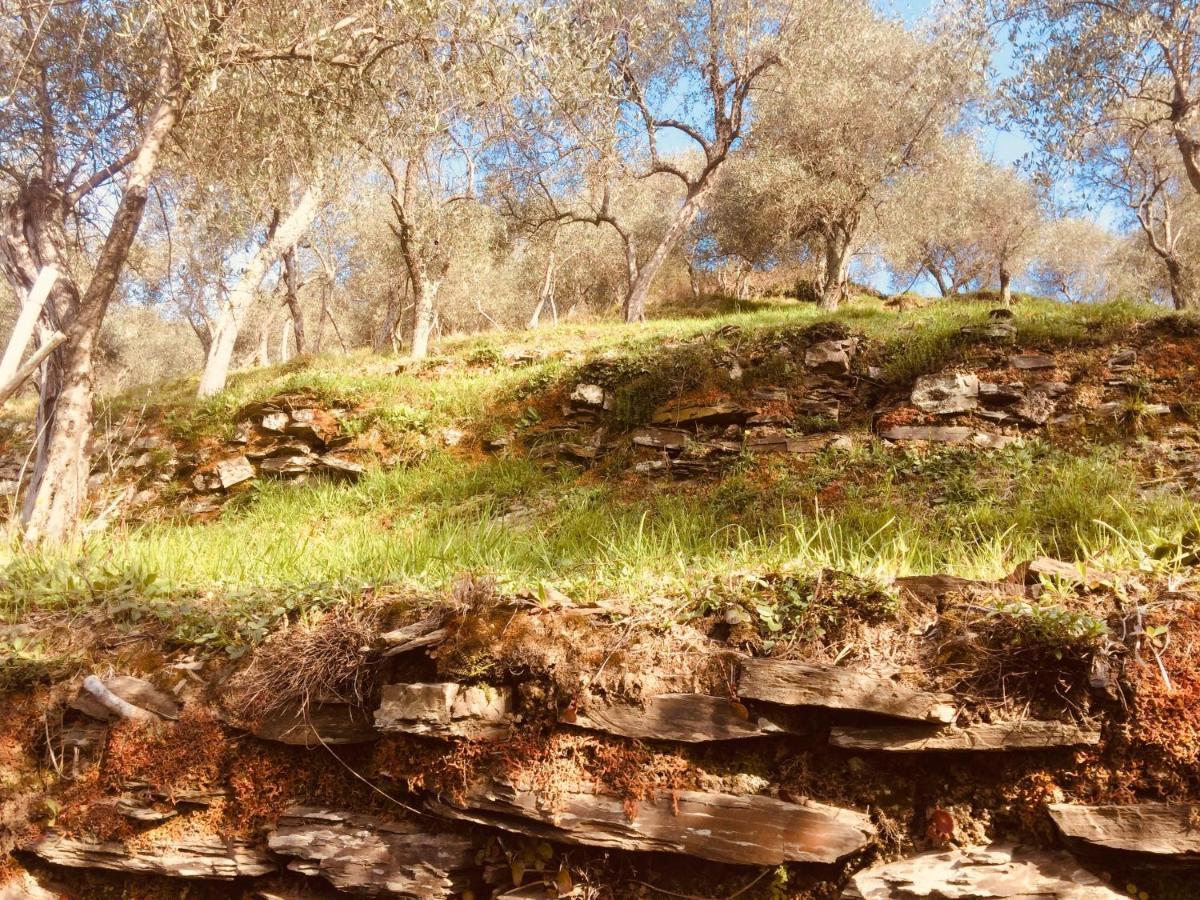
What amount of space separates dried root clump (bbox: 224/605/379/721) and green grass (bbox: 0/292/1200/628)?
41 centimetres

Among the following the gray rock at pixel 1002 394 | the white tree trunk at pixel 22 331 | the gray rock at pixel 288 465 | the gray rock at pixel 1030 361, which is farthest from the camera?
the gray rock at pixel 288 465

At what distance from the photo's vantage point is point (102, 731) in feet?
11.8

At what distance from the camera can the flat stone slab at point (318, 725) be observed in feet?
10.8

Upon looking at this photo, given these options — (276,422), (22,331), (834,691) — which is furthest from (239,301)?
(834,691)

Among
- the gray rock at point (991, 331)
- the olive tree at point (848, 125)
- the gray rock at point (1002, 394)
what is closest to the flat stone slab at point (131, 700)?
the gray rock at point (1002, 394)

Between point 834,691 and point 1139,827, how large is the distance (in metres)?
1.08

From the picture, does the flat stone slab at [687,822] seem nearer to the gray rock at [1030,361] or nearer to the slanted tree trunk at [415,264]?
the gray rock at [1030,361]

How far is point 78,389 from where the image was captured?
621 cm

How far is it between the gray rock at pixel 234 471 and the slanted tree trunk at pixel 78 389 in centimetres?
204

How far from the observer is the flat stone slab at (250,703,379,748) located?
3.28 meters

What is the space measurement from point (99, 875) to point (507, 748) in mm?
2235

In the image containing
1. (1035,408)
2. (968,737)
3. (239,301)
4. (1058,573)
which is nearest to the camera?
(968,737)

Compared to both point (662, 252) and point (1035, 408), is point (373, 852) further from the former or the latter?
point (662, 252)

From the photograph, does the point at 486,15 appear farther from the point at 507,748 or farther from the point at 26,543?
the point at 507,748
